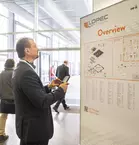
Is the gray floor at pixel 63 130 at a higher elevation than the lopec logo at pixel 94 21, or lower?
lower

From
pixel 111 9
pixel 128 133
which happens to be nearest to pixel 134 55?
pixel 111 9

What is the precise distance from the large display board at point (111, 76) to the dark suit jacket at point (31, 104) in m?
Result: 0.41

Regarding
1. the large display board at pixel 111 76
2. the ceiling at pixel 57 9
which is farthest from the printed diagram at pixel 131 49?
the ceiling at pixel 57 9

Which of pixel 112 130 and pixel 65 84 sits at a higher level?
pixel 65 84

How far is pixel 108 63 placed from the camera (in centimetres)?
141

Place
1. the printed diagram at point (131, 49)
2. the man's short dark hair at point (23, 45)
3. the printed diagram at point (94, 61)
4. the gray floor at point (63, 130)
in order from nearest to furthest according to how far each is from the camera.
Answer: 1. the printed diagram at point (131, 49)
2. the man's short dark hair at point (23, 45)
3. the printed diagram at point (94, 61)
4. the gray floor at point (63, 130)

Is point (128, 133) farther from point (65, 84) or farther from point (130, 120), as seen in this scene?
point (65, 84)

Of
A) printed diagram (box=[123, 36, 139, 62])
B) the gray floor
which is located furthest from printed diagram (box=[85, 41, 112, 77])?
the gray floor

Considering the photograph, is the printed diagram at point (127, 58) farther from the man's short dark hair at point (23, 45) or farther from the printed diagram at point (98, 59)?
the man's short dark hair at point (23, 45)

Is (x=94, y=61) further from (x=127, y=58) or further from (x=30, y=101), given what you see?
(x=30, y=101)

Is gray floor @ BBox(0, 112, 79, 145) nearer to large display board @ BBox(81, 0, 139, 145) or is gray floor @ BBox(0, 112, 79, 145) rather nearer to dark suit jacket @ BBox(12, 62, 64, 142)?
large display board @ BBox(81, 0, 139, 145)

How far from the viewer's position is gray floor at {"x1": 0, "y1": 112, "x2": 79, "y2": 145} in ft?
8.96

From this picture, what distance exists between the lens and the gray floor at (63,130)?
2.73 m

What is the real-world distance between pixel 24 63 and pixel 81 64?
62 cm
